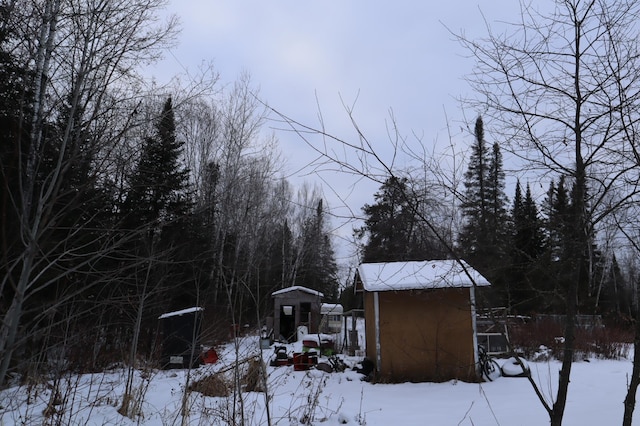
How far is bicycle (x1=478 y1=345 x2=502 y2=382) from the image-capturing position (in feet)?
31.4

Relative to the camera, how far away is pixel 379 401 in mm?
7773

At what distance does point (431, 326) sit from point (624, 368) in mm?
5498

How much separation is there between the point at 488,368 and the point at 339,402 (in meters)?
4.22

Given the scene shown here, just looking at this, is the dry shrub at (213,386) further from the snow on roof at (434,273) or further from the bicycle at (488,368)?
the bicycle at (488,368)

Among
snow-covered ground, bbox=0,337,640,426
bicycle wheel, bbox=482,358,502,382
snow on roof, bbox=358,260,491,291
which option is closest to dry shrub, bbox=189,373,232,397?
snow-covered ground, bbox=0,337,640,426

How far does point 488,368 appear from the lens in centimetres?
984

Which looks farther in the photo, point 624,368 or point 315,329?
point 315,329

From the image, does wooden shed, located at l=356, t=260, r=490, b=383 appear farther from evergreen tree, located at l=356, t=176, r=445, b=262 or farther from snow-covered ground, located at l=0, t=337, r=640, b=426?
evergreen tree, located at l=356, t=176, r=445, b=262

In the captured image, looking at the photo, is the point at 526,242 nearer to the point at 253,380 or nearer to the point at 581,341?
the point at 253,380

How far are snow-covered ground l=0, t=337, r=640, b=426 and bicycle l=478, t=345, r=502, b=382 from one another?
0.30 metres

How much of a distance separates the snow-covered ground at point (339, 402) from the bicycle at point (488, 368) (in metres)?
0.30

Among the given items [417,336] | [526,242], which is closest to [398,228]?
[526,242]

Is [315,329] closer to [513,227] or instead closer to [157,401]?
[157,401]

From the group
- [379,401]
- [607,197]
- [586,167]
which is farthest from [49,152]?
[379,401]
